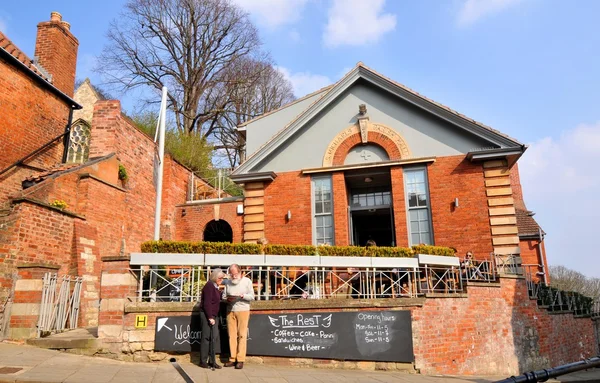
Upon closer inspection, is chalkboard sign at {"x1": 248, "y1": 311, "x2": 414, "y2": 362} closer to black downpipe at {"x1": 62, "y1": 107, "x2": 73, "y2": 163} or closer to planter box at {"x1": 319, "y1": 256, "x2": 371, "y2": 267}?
planter box at {"x1": 319, "y1": 256, "x2": 371, "y2": 267}

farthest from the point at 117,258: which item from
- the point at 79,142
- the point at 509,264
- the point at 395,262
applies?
the point at 79,142

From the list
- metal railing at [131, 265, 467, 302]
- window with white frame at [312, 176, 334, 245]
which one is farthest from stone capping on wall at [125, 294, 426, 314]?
window with white frame at [312, 176, 334, 245]

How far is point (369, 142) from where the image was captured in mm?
15055

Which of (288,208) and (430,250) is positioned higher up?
(288,208)

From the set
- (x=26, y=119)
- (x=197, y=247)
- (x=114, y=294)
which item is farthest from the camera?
(x=26, y=119)

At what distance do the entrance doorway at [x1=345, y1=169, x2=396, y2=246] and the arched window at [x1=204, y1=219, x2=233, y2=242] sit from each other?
6.21 meters

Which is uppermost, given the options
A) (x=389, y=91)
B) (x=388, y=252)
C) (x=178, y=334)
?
(x=389, y=91)

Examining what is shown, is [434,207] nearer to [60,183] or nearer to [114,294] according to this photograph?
[114,294]

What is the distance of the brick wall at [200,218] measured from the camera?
18938 millimetres

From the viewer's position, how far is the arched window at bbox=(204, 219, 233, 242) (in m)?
19.7

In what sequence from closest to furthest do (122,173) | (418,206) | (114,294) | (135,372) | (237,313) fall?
1. (135,372)
2. (237,313)
3. (114,294)
4. (418,206)
5. (122,173)

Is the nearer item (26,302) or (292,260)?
(26,302)

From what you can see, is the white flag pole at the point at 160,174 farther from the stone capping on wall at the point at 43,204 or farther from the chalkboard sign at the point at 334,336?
the chalkboard sign at the point at 334,336

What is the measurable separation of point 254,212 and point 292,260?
6.47m
